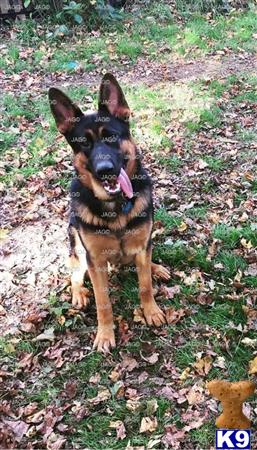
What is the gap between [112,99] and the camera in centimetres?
331

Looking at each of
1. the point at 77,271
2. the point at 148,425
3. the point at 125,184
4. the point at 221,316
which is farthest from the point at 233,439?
the point at 77,271

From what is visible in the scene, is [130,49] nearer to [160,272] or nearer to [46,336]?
[160,272]

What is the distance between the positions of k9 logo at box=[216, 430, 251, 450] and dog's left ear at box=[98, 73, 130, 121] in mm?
2145

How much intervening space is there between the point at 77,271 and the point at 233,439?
1.90 metres

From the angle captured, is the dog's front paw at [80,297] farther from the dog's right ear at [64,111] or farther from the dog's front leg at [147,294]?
the dog's right ear at [64,111]

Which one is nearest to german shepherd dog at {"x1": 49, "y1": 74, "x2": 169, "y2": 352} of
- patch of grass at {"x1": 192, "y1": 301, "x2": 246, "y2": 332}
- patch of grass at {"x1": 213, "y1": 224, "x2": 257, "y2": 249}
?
patch of grass at {"x1": 192, "y1": 301, "x2": 246, "y2": 332}

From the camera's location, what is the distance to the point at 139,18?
10008mm

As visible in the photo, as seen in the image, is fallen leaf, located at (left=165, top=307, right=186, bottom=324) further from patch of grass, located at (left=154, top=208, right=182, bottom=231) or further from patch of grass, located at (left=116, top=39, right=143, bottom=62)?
patch of grass, located at (left=116, top=39, right=143, bottom=62)

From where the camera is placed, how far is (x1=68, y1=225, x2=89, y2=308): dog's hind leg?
161 inches

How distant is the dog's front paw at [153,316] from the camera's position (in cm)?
390

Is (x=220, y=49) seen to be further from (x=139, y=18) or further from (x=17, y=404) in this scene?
(x=17, y=404)

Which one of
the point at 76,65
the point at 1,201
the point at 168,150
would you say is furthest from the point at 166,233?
the point at 76,65

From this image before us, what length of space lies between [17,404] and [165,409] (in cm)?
107

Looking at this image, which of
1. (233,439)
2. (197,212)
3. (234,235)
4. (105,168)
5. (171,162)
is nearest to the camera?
(233,439)
